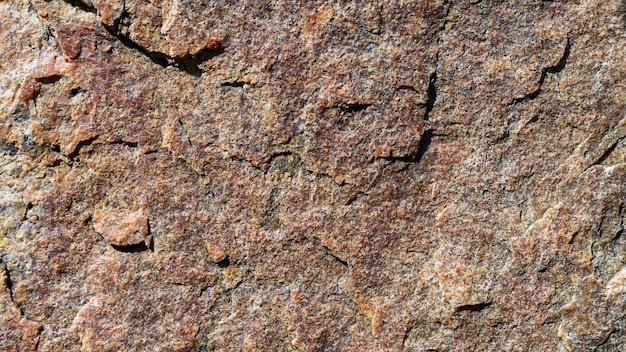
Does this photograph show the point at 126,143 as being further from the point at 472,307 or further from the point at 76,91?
the point at 472,307

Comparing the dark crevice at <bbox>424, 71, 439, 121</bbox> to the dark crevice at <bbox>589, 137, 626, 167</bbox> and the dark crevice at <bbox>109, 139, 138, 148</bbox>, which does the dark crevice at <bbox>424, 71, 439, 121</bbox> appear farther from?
the dark crevice at <bbox>109, 139, 138, 148</bbox>

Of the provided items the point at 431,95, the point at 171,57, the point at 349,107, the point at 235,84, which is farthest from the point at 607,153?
the point at 171,57

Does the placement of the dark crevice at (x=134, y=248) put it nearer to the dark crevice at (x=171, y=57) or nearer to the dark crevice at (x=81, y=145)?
the dark crevice at (x=81, y=145)

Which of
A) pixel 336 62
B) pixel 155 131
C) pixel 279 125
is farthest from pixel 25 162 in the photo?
pixel 336 62

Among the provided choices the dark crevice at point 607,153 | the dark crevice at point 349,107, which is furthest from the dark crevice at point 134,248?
the dark crevice at point 607,153

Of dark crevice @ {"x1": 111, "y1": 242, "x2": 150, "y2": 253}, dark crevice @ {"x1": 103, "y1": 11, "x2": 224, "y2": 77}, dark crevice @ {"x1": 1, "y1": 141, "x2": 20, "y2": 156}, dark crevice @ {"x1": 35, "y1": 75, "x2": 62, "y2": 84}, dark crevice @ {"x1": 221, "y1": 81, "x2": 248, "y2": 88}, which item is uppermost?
dark crevice @ {"x1": 103, "y1": 11, "x2": 224, "y2": 77}

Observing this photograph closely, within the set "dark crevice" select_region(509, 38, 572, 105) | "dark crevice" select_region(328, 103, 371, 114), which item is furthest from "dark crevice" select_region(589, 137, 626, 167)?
"dark crevice" select_region(328, 103, 371, 114)

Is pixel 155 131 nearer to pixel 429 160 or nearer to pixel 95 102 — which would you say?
pixel 95 102

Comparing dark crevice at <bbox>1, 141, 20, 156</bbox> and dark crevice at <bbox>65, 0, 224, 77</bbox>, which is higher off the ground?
dark crevice at <bbox>65, 0, 224, 77</bbox>
